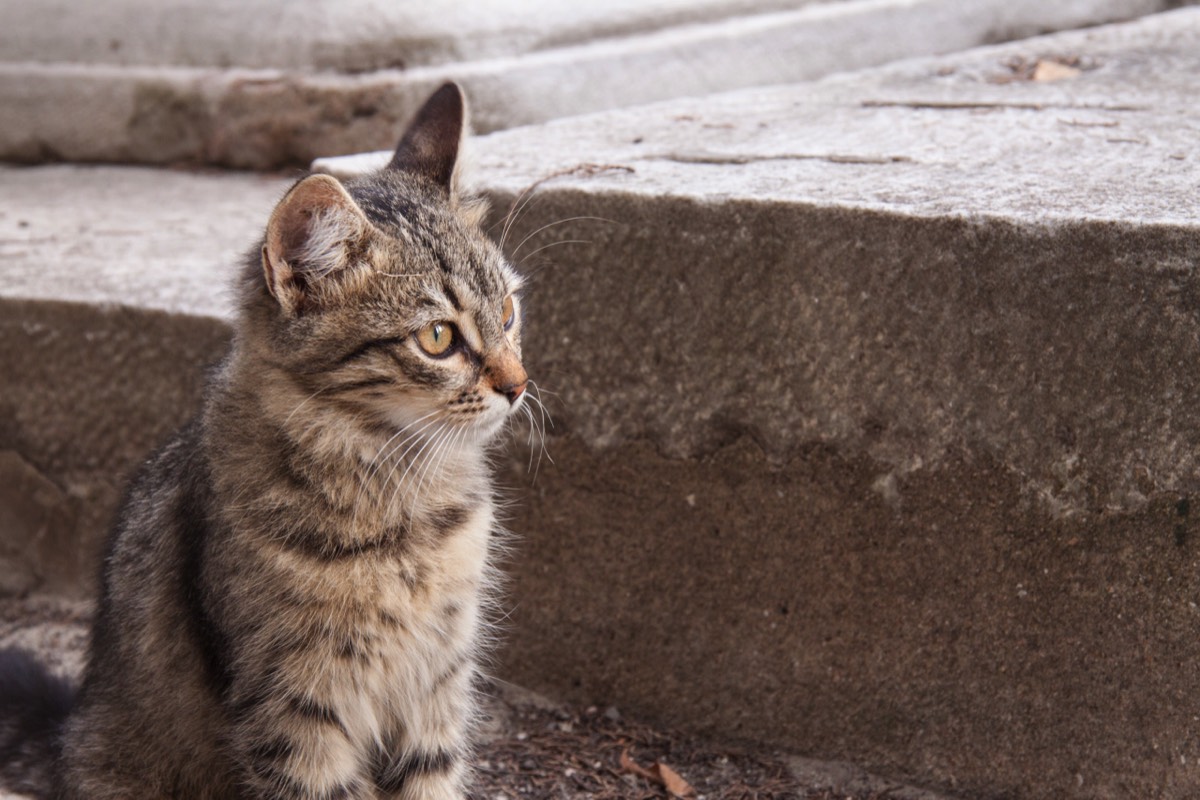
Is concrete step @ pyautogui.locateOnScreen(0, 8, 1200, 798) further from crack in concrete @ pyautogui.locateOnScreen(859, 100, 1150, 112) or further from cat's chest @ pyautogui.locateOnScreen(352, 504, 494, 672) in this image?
cat's chest @ pyautogui.locateOnScreen(352, 504, 494, 672)

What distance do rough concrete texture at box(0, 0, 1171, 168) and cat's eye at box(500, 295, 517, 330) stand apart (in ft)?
7.18

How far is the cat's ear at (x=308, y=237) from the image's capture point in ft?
7.52

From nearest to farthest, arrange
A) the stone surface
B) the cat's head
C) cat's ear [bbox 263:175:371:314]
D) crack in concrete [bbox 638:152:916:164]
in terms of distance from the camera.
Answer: cat's ear [bbox 263:175:371:314] < the cat's head < crack in concrete [bbox 638:152:916:164] < the stone surface

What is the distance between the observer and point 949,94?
422 centimetres

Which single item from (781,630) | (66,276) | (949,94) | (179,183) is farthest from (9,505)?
(949,94)

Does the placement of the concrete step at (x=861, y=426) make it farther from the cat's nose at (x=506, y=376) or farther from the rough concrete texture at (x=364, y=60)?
the rough concrete texture at (x=364, y=60)

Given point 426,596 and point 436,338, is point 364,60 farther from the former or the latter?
point 426,596

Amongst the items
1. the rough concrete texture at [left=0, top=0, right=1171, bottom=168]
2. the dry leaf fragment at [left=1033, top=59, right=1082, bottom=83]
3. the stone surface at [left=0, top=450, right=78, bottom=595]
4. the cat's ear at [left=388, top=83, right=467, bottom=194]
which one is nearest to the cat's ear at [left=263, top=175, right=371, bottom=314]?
the cat's ear at [left=388, top=83, right=467, bottom=194]

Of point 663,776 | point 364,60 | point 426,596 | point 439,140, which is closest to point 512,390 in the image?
point 426,596

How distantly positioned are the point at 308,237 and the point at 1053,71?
3142mm

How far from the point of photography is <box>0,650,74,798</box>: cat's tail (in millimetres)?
2943

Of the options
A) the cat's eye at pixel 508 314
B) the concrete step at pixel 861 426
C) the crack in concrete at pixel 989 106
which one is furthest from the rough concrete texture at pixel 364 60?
the cat's eye at pixel 508 314

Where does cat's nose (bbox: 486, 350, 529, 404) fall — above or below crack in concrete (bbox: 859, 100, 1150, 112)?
above

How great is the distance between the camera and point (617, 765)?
10.4 ft
